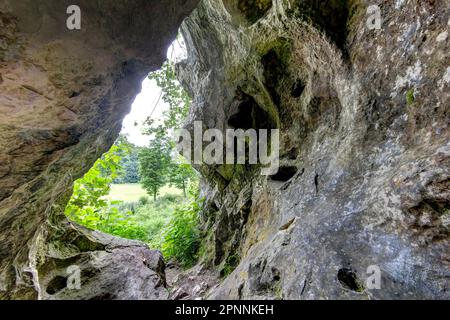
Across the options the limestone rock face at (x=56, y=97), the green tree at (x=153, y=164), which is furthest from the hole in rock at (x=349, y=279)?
the green tree at (x=153, y=164)

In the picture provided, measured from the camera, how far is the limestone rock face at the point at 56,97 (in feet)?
8.48

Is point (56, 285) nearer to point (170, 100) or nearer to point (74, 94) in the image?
point (74, 94)

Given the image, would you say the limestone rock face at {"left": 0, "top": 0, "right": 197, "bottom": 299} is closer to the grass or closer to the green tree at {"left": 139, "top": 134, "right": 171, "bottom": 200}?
the green tree at {"left": 139, "top": 134, "right": 171, "bottom": 200}

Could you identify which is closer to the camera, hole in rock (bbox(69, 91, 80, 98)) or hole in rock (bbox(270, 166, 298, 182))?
hole in rock (bbox(69, 91, 80, 98))

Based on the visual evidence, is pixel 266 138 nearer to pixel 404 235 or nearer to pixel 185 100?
pixel 404 235

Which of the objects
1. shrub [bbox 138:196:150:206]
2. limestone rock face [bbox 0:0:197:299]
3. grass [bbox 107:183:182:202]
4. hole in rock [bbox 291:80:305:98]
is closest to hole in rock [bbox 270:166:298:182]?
hole in rock [bbox 291:80:305:98]

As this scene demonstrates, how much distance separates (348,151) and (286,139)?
189 centimetres

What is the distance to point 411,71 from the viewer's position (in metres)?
3.01

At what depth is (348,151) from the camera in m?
3.54

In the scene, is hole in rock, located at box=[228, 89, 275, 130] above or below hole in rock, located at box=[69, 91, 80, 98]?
above

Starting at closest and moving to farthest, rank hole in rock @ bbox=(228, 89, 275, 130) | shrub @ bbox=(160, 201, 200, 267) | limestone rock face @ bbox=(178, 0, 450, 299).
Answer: limestone rock face @ bbox=(178, 0, 450, 299)
hole in rock @ bbox=(228, 89, 275, 130)
shrub @ bbox=(160, 201, 200, 267)

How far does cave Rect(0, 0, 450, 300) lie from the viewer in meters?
2.51
